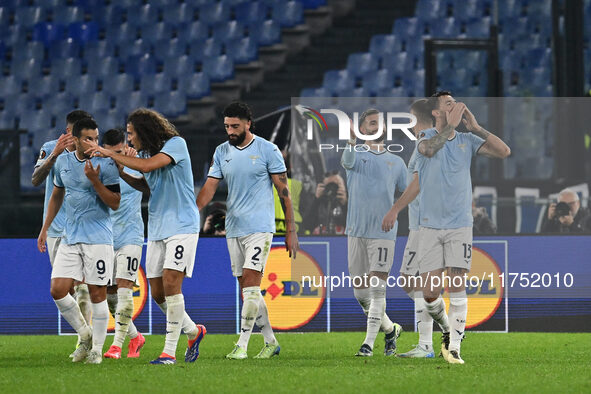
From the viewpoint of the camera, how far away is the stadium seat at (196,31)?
61.6 feet

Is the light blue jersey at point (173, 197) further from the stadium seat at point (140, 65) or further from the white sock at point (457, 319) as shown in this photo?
the stadium seat at point (140, 65)

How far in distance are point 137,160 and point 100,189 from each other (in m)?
0.45

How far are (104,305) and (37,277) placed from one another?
361cm

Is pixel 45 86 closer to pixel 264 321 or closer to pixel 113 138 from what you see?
pixel 113 138

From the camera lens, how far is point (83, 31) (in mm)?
18781

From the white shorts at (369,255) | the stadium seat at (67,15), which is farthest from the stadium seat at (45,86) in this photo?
the white shorts at (369,255)

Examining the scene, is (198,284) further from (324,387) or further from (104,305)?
(324,387)

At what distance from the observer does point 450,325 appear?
306 inches

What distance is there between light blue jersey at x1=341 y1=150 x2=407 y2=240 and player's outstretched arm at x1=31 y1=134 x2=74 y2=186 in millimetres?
2712

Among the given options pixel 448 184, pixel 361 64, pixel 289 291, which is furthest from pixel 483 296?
pixel 361 64

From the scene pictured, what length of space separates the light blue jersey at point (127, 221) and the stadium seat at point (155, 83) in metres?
9.56

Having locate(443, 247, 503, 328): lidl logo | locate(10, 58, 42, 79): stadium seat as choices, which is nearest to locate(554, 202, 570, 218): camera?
locate(443, 247, 503, 328): lidl logo

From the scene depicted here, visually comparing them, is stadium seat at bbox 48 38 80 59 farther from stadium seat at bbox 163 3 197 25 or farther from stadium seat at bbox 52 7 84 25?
stadium seat at bbox 163 3 197 25

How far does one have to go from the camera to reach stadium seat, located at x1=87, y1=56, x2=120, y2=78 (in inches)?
728
